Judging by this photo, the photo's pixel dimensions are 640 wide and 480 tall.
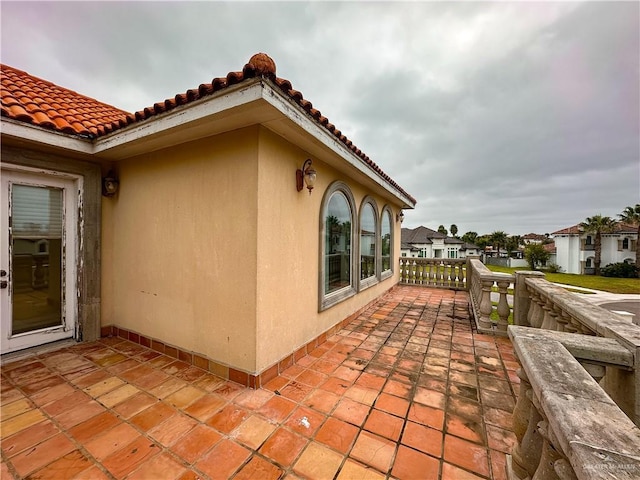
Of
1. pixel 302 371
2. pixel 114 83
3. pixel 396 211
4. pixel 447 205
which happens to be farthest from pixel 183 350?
pixel 447 205

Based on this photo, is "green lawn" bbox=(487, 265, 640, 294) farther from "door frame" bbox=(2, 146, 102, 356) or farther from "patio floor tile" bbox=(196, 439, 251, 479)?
"door frame" bbox=(2, 146, 102, 356)

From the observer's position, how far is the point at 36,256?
3637mm

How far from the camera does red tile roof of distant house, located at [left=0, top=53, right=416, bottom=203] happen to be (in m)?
2.15

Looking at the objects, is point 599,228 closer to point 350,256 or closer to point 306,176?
point 350,256

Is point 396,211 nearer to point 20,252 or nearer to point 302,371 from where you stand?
point 302,371

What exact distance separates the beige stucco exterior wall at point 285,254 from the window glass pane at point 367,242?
1895mm

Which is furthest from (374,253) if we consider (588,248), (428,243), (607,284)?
(588,248)

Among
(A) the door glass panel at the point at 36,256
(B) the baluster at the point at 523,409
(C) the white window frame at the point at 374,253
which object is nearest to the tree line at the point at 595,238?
(C) the white window frame at the point at 374,253

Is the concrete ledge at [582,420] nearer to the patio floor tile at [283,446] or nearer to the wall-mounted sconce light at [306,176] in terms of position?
the patio floor tile at [283,446]

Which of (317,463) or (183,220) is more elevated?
(183,220)

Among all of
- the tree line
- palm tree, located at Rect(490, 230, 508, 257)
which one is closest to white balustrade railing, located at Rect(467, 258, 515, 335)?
the tree line

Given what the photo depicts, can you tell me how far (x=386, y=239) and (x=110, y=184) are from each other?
A: 22.3ft

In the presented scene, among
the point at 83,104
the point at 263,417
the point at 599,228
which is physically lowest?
the point at 263,417

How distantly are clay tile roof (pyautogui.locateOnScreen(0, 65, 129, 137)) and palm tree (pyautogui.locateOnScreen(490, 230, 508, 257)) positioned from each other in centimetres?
7957
